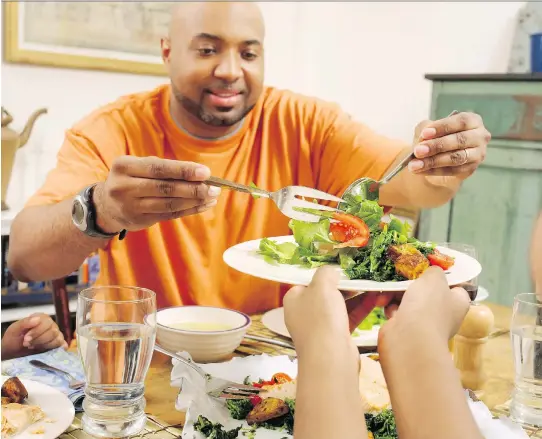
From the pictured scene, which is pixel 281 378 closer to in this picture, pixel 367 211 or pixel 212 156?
pixel 367 211

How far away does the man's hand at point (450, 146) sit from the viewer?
1.16m

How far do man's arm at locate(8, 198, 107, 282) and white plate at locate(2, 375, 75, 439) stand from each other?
445 mm

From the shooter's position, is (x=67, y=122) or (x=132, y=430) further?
(x=67, y=122)

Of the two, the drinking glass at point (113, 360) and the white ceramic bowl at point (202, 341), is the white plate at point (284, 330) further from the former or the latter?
the drinking glass at point (113, 360)

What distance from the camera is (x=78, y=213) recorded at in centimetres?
117

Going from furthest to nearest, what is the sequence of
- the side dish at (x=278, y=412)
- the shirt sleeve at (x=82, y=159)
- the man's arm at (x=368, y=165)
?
1. the man's arm at (x=368, y=165)
2. the shirt sleeve at (x=82, y=159)
3. the side dish at (x=278, y=412)

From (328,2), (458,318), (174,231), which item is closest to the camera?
(458,318)

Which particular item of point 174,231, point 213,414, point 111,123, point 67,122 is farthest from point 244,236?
point 67,122

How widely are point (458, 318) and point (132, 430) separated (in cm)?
44

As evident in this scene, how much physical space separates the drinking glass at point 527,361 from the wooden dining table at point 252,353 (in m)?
0.03

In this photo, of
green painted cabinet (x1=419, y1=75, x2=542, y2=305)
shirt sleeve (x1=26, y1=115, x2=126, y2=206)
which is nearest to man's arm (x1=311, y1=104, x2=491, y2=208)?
shirt sleeve (x1=26, y1=115, x2=126, y2=206)

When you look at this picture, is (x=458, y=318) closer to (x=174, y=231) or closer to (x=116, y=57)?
(x=174, y=231)

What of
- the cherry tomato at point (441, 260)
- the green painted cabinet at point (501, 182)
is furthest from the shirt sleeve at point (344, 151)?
the green painted cabinet at point (501, 182)

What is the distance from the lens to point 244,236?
169 cm
